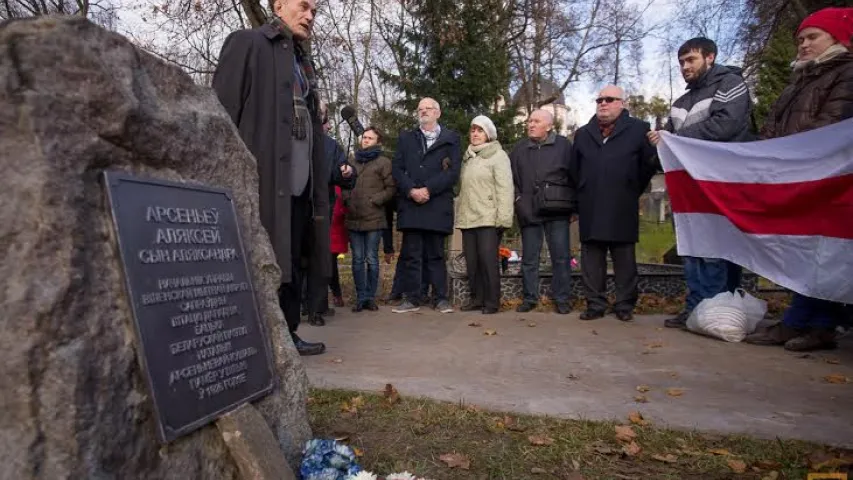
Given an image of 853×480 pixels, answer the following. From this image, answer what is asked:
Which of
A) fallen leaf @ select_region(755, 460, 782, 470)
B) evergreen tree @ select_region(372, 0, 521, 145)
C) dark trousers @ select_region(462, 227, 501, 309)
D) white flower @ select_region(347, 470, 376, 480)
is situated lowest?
fallen leaf @ select_region(755, 460, 782, 470)

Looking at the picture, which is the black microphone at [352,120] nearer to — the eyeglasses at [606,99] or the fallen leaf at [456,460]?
the eyeglasses at [606,99]

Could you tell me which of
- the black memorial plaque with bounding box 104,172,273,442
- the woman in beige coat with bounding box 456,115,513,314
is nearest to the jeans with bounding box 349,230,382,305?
the woman in beige coat with bounding box 456,115,513,314

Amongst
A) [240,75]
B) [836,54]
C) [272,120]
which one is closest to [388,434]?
Answer: [272,120]

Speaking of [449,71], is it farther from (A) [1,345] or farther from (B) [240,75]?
(A) [1,345]

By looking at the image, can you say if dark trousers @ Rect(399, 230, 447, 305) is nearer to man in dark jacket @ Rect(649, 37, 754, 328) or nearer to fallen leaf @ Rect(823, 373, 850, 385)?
man in dark jacket @ Rect(649, 37, 754, 328)

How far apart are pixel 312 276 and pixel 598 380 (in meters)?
1.89

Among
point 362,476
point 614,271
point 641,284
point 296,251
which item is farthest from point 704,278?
point 362,476

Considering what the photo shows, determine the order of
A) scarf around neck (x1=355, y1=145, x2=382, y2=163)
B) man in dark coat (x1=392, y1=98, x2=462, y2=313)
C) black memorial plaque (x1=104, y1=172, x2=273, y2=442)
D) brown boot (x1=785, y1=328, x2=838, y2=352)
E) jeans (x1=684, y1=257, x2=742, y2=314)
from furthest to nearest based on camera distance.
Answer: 1. scarf around neck (x1=355, y1=145, x2=382, y2=163)
2. man in dark coat (x1=392, y1=98, x2=462, y2=313)
3. jeans (x1=684, y1=257, x2=742, y2=314)
4. brown boot (x1=785, y1=328, x2=838, y2=352)
5. black memorial plaque (x1=104, y1=172, x2=273, y2=442)

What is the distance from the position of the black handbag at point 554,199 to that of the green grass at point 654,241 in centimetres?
702

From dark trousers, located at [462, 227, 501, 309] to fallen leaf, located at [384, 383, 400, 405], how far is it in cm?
310

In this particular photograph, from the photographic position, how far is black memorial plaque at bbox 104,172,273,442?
182cm

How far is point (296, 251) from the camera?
3.89 meters

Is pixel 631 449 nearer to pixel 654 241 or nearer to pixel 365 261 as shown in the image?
pixel 365 261

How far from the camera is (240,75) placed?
358 centimetres
